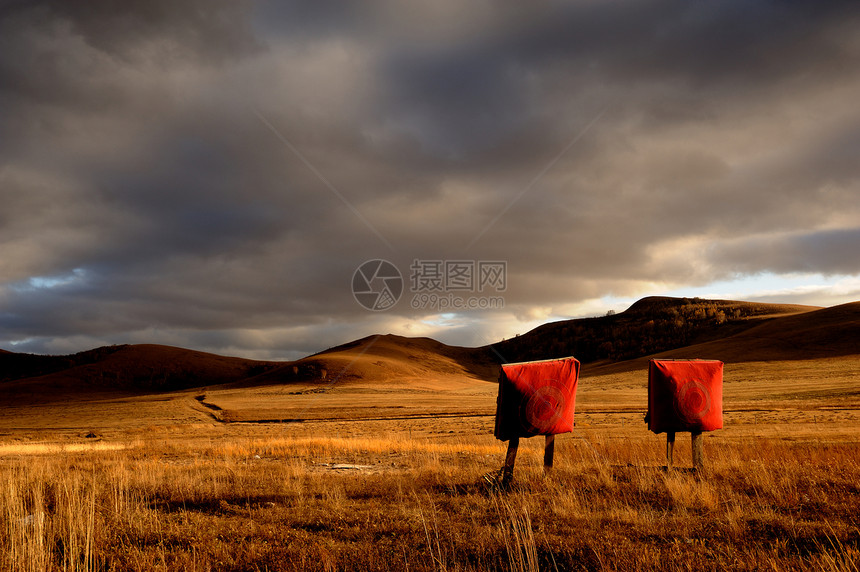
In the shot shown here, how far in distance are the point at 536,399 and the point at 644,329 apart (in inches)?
4592

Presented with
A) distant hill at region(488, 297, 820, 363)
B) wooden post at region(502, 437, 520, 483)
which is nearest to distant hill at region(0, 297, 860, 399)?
distant hill at region(488, 297, 820, 363)

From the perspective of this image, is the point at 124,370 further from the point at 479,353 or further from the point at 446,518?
the point at 446,518

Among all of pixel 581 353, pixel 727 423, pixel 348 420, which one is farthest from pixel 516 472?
pixel 581 353

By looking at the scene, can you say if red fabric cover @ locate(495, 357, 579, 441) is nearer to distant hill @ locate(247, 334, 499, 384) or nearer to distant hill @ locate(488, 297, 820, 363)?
distant hill @ locate(247, 334, 499, 384)

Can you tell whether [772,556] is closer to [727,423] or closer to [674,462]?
[674,462]

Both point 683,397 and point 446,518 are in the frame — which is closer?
point 446,518

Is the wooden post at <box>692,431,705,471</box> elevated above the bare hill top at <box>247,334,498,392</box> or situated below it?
above

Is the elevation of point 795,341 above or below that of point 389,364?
above

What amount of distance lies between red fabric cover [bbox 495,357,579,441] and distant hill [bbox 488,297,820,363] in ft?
322

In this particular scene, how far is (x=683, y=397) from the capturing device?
1288 centimetres

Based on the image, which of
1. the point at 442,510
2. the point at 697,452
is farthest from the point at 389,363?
the point at 442,510

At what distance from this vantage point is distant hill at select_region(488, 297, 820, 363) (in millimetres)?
106188

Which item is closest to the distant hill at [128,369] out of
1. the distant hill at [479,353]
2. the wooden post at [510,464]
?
the distant hill at [479,353]

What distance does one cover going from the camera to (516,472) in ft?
41.1
